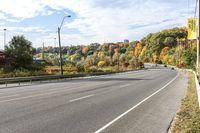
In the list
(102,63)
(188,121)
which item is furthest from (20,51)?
(102,63)

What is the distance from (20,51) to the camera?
74.8 meters

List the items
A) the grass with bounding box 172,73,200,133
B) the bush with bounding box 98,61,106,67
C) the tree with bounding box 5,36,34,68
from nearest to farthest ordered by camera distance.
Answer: the grass with bounding box 172,73,200,133
the tree with bounding box 5,36,34,68
the bush with bounding box 98,61,106,67

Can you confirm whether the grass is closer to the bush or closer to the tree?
the tree

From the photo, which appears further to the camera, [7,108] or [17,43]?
[17,43]

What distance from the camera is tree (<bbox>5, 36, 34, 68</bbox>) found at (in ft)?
238

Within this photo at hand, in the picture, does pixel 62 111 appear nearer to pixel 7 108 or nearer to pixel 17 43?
pixel 7 108

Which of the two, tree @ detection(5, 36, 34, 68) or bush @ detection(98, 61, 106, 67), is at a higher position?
tree @ detection(5, 36, 34, 68)

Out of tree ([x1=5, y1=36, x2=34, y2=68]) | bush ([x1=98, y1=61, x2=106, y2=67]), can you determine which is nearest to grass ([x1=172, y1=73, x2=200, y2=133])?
tree ([x1=5, y1=36, x2=34, y2=68])

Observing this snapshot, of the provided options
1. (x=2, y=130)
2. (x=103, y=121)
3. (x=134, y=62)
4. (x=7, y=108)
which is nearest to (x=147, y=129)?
(x=103, y=121)

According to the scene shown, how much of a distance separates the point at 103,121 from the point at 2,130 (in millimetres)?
3286

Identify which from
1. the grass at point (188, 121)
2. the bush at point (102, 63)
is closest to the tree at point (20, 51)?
the grass at point (188, 121)

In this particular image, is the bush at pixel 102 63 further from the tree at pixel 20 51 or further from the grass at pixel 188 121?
the grass at pixel 188 121

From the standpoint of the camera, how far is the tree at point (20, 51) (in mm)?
72512

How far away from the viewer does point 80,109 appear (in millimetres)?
13938
